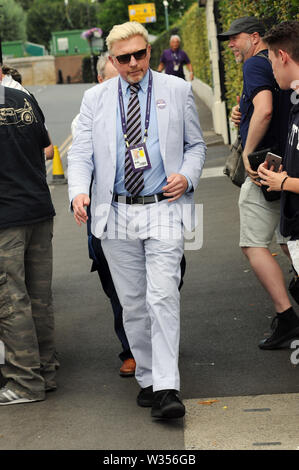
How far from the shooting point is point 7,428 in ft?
16.2

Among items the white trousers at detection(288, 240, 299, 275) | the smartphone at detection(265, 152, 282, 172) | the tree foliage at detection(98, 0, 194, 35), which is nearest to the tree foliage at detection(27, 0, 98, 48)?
the tree foliage at detection(98, 0, 194, 35)

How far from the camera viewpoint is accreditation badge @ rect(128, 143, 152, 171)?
500 cm

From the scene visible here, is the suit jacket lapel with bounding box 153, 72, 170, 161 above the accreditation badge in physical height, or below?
above

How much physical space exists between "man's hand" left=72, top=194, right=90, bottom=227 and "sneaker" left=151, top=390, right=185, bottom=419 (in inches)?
39.8

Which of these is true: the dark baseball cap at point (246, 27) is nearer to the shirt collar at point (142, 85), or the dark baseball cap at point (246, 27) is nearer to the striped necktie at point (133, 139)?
the shirt collar at point (142, 85)

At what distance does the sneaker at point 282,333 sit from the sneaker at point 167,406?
1.31m

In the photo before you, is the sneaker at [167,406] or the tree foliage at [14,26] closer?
the sneaker at [167,406]

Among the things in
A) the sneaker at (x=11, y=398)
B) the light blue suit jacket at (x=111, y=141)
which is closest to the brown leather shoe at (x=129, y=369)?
the sneaker at (x=11, y=398)

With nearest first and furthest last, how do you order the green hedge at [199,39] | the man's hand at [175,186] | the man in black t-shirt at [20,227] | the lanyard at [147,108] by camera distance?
→ the man's hand at [175,186], the lanyard at [147,108], the man in black t-shirt at [20,227], the green hedge at [199,39]

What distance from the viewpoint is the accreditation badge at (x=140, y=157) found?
500cm

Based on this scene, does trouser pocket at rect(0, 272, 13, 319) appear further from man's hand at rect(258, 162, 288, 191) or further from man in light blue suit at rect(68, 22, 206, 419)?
man's hand at rect(258, 162, 288, 191)

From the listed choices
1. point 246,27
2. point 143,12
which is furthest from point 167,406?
point 143,12

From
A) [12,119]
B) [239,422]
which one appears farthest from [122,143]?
[239,422]
